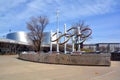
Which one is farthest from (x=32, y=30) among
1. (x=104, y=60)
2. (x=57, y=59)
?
(x=104, y=60)

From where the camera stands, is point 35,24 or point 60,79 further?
point 35,24

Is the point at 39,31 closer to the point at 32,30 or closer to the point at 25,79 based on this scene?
the point at 32,30

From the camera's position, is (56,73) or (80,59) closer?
(56,73)

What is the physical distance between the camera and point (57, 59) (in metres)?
30.8

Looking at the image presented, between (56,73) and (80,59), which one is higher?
(80,59)

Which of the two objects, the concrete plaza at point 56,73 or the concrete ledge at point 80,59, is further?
the concrete ledge at point 80,59

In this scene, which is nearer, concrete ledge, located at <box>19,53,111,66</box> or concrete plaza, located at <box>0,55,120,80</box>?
concrete plaza, located at <box>0,55,120,80</box>

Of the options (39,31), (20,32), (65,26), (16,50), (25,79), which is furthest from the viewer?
(20,32)

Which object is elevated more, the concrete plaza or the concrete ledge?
the concrete ledge

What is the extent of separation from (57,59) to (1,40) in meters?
52.8

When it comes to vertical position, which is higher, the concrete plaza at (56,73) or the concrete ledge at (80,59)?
the concrete ledge at (80,59)

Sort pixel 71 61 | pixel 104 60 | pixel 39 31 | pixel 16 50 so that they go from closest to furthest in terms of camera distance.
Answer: pixel 104 60 < pixel 71 61 < pixel 39 31 < pixel 16 50

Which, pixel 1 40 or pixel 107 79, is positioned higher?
pixel 1 40

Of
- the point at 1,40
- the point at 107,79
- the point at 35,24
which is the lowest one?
the point at 107,79
